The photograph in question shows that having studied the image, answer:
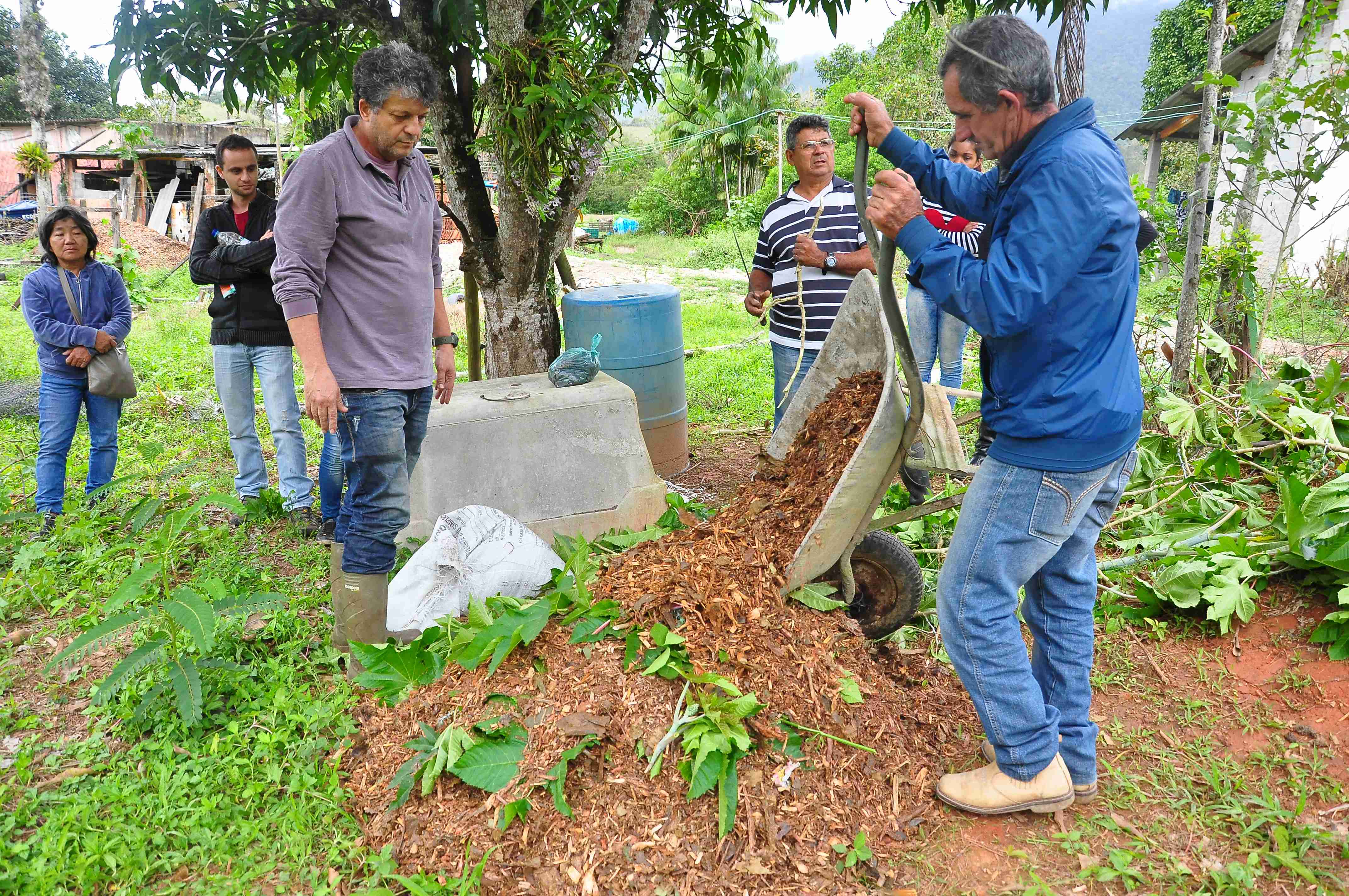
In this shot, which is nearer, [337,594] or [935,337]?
[337,594]

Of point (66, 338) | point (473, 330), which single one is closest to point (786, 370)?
point (473, 330)

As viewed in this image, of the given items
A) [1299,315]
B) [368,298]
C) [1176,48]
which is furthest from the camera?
[1176,48]

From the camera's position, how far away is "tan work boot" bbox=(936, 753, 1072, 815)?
2.36 m

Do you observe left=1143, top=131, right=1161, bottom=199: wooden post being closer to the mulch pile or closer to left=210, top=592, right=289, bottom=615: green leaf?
the mulch pile

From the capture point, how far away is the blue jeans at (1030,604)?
2.16 meters

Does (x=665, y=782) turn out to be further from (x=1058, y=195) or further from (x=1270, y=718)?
(x=1270, y=718)

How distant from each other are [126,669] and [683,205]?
32.6 metres

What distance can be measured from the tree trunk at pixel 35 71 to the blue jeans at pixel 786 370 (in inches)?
487

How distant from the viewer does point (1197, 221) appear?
15.6ft

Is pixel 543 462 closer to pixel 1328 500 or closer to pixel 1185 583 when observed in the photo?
pixel 1185 583

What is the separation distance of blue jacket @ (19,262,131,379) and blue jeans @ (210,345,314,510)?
29.1 inches

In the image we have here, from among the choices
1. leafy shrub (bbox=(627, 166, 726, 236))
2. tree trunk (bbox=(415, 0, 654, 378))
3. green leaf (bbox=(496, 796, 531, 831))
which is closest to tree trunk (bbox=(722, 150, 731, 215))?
→ leafy shrub (bbox=(627, 166, 726, 236))

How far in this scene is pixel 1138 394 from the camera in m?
2.13

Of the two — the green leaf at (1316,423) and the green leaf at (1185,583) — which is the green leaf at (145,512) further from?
the green leaf at (1316,423)
